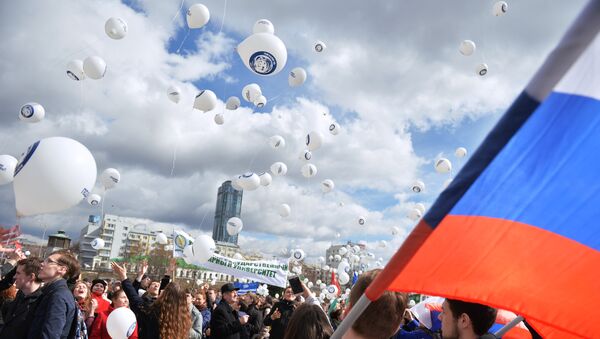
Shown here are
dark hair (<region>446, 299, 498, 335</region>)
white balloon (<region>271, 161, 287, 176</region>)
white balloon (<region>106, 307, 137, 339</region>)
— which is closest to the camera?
dark hair (<region>446, 299, 498, 335</region>)

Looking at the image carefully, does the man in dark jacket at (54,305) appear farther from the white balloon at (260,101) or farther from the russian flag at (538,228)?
the white balloon at (260,101)

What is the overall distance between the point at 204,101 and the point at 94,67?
8.43ft

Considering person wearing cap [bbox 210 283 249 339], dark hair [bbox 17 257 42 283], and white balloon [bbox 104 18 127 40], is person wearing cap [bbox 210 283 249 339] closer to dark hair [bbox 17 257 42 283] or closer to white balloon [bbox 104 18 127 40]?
dark hair [bbox 17 257 42 283]

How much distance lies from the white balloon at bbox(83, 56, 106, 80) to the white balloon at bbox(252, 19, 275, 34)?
3.61 meters

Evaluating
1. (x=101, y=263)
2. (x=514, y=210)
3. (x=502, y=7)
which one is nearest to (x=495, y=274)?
(x=514, y=210)

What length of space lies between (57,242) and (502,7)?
29.2 metres

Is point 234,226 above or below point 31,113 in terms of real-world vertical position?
below

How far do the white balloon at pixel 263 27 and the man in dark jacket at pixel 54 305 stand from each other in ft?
22.1

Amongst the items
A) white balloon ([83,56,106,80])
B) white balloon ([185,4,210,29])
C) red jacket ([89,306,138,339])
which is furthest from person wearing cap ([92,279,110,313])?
white balloon ([185,4,210,29])

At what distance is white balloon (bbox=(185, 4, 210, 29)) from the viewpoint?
364 inches

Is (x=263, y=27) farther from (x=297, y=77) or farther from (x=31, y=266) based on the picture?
(x=31, y=266)

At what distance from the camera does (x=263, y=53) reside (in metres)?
8.21

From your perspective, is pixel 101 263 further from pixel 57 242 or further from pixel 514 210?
pixel 514 210

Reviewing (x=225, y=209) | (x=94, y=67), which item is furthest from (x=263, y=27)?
(x=225, y=209)
